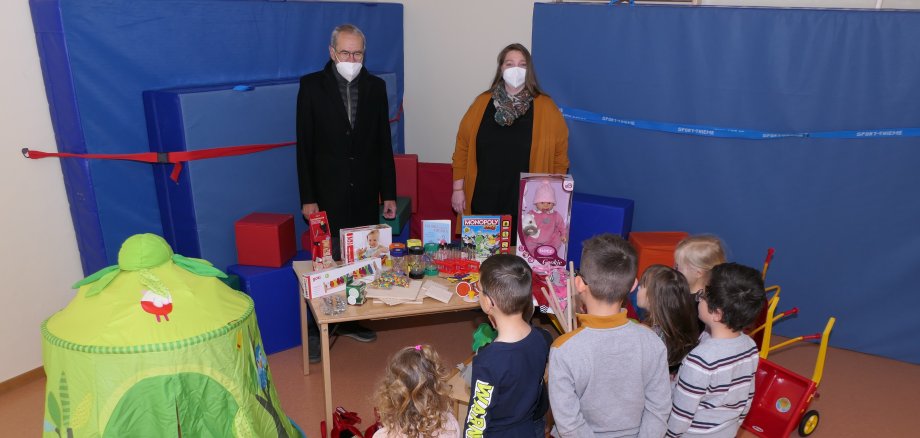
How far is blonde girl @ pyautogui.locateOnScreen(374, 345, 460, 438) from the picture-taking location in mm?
2168

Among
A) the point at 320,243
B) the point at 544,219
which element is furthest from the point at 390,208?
the point at 544,219

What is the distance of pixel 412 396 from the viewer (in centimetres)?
217

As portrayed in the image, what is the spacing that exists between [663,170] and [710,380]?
2.33m

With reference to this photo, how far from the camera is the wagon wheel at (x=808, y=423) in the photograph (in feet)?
11.4

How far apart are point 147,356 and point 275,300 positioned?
1.77 m

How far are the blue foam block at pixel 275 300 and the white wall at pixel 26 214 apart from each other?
99 centimetres

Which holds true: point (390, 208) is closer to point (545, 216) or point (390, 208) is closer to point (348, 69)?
point (348, 69)

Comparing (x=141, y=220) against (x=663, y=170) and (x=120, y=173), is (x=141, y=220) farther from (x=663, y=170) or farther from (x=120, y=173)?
(x=663, y=170)

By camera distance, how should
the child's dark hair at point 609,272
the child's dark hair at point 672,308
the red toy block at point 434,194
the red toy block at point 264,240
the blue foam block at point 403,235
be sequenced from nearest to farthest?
the child's dark hair at point 609,272 < the child's dark hair at point 672,308 < the red toy block at point 264,240 < the blue foam block at point 403,235 < the red toy block at point 434,194

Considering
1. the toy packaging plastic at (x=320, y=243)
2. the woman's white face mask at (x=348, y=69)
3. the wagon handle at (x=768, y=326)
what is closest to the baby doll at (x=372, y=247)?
the toy packaging plastic at (x=320, y=243)

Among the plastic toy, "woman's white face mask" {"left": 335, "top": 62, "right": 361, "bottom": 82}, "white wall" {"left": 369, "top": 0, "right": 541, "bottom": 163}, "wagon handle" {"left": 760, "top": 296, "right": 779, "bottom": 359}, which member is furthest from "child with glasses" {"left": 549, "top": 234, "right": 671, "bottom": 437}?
"white wall" {"left": 369, "top": 0, "right": 541, "bottom": 163}

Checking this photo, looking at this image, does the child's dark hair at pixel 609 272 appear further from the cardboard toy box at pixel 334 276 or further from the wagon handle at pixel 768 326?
the wagon handle at pixel 768 326

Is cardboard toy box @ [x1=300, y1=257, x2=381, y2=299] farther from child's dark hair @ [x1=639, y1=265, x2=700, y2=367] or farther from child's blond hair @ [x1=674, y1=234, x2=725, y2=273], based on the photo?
child's blond hair @ [x1=674, y1=234, x2=725, y2=273]

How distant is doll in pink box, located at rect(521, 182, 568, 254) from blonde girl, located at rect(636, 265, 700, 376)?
3.01 feet
